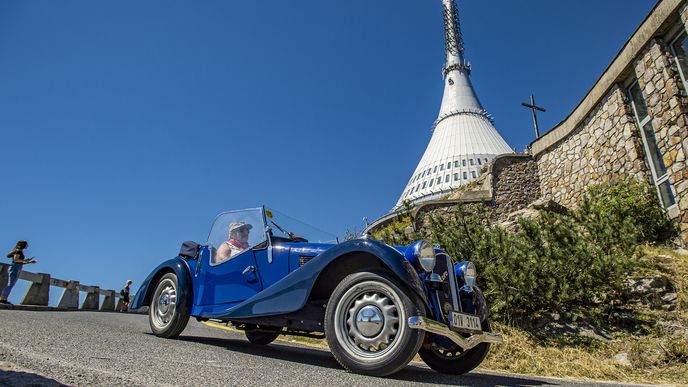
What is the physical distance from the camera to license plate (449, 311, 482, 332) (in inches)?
121

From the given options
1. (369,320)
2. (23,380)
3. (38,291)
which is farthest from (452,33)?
(23,380)

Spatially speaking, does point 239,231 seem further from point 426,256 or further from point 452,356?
point 452,356

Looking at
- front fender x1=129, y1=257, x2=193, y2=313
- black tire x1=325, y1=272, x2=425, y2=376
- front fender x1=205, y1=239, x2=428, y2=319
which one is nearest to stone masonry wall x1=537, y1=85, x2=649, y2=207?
front fender x1=205, y1=239, x2=428, y2=319

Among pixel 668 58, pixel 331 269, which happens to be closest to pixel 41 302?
pixel 331 269

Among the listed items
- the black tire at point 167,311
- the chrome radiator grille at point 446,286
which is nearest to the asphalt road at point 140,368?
the chrome radiator grille at point 446,286

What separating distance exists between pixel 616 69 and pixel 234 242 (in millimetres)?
10127

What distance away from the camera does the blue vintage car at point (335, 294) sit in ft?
9.74

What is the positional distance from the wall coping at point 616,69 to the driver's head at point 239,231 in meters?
9.12

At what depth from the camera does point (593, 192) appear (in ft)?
31.4

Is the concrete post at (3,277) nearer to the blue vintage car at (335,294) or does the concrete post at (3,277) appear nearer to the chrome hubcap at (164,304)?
the blue vintage car at (335,294)

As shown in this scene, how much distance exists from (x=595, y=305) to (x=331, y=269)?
382 cm

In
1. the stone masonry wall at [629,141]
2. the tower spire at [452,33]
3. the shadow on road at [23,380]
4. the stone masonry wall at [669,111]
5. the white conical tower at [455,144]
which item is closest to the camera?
the shadow on road at [23,380]

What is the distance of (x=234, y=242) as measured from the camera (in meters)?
4.81

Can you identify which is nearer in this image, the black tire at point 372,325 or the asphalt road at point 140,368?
the asphalt road at point 140,368
